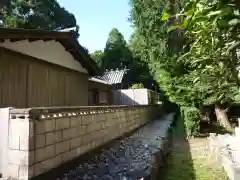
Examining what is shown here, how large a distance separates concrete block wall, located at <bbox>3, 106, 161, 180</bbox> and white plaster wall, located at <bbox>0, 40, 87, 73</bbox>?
9.04 ft

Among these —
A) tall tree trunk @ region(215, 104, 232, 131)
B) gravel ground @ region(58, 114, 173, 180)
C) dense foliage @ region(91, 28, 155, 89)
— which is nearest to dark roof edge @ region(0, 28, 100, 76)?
gravel ground @ region(58, 114, 173, 180)

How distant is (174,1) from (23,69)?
8.51m

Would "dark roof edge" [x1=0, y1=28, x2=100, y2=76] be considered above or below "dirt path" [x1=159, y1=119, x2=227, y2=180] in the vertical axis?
above

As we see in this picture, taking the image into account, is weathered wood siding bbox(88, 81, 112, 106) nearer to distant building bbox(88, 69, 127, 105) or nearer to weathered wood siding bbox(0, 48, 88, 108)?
distant building bbox(88, 69, 127, 105)

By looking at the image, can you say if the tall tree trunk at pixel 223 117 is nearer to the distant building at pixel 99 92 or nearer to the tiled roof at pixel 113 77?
the distant building at pixel 99 92

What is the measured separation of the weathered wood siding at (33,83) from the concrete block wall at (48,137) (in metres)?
2.13

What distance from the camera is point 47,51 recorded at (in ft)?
26.4

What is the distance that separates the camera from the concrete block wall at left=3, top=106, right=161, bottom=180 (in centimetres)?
350

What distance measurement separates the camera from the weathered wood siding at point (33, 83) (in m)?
6.17

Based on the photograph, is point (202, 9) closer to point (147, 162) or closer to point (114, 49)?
point (147, 162)

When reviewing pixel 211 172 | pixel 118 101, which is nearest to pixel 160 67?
pixel 118 101

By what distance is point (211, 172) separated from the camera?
6.40 m

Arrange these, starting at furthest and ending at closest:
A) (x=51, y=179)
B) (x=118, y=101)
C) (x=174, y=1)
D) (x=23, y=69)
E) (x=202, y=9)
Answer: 1. (x=118, y=101)
2. (x=174, y=1)
3. (x=23, y=69)
4. (x=51, y=179)
5. (x=202, y=9)

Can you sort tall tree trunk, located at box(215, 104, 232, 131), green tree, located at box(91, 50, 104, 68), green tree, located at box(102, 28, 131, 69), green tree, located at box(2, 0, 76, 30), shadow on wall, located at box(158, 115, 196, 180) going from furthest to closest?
1. green tree, located at box(91, 50, 104, 68)
2. green tree, located at box(102, 28, 131, 69)
3. green tree, located at box(2, 0, 76, 30)
4. tall tree trunk, located at box(215, 104, 232, 131)
5. shadow on wall, located at box(158, 115, 196, 180)
